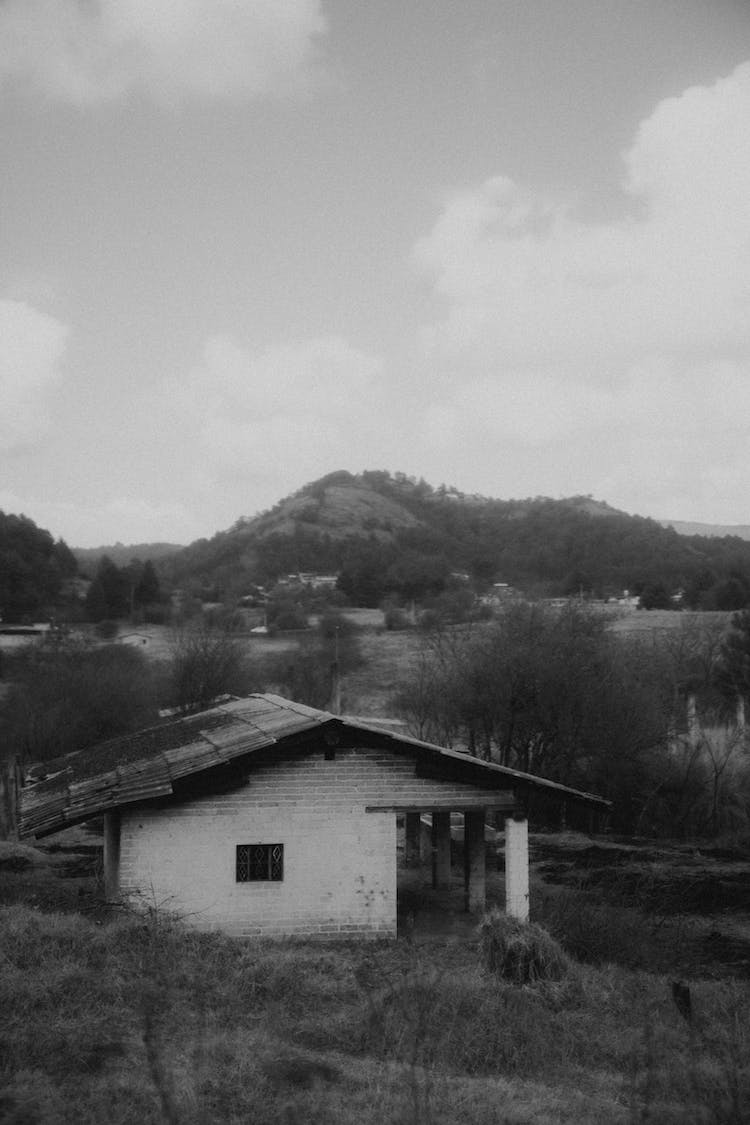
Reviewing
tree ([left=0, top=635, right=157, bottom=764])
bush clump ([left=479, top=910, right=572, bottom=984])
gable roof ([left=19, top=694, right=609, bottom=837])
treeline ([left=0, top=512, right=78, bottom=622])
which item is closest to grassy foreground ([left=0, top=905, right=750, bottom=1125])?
bush clump ([left=479, top=910, right=572, bottom=984])

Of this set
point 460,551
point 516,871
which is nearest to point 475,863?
point 516,871

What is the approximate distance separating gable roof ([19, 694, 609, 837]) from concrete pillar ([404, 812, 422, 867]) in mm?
5858

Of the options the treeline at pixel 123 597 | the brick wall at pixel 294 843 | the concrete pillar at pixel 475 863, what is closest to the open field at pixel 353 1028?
the brick wall at pixel 294 843

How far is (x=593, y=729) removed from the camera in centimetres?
2980

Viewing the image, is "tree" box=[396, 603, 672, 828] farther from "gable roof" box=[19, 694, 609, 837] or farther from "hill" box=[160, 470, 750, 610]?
"hill" box=[160, 470, 750, 610]

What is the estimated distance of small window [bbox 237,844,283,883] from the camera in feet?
43.5

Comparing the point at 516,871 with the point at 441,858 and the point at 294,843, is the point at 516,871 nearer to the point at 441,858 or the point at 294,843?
the point at 294,843

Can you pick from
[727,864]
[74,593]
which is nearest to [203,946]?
[727,864]

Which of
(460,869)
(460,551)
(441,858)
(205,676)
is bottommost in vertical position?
(460,869)

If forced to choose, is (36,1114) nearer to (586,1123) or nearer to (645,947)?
(586,1123)

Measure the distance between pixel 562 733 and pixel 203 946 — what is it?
20.1 metres

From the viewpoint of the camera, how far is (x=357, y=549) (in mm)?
113625

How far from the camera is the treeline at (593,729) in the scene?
29500 mm

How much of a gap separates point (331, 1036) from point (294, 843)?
4.43 metres
